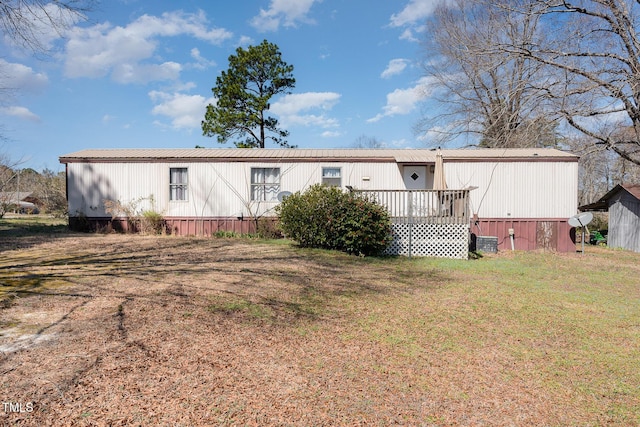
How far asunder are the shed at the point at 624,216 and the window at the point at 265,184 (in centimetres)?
1315

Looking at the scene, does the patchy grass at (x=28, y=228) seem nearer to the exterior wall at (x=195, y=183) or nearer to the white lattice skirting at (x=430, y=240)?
the exterior wall at (x=195, y=183)

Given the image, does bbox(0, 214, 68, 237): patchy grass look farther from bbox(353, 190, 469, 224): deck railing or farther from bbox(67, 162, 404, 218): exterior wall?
bbox(353, 190, 469, 224): deck railing

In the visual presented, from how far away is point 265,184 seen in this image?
1303 centimetres

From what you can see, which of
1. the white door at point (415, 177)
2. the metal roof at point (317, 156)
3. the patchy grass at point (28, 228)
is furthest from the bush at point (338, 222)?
the patchy grass at point (28, 228)

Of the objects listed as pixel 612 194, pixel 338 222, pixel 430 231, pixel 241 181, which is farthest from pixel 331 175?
pixel 612 194

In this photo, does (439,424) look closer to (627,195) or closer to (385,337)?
(385,337)

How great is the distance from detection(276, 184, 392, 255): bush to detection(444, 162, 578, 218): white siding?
4.60 metres

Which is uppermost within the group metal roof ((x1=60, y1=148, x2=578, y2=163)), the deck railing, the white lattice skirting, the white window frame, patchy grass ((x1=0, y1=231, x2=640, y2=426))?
metal roof ((x1=60, y1=148, x2=578, y2=163))

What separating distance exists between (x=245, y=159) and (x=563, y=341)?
420 inches

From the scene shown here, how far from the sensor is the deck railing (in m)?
10.1

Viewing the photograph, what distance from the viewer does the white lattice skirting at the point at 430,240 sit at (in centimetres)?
1019

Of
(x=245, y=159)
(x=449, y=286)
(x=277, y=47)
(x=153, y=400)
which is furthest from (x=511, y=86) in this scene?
(x=277, y=47)

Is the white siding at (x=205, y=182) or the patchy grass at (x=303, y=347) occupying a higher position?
the white siding at (x=205, y=182)

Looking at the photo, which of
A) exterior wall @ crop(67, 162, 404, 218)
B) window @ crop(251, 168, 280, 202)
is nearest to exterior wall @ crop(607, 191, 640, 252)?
exterior wall @ crop(67, 162, 404, 218)
